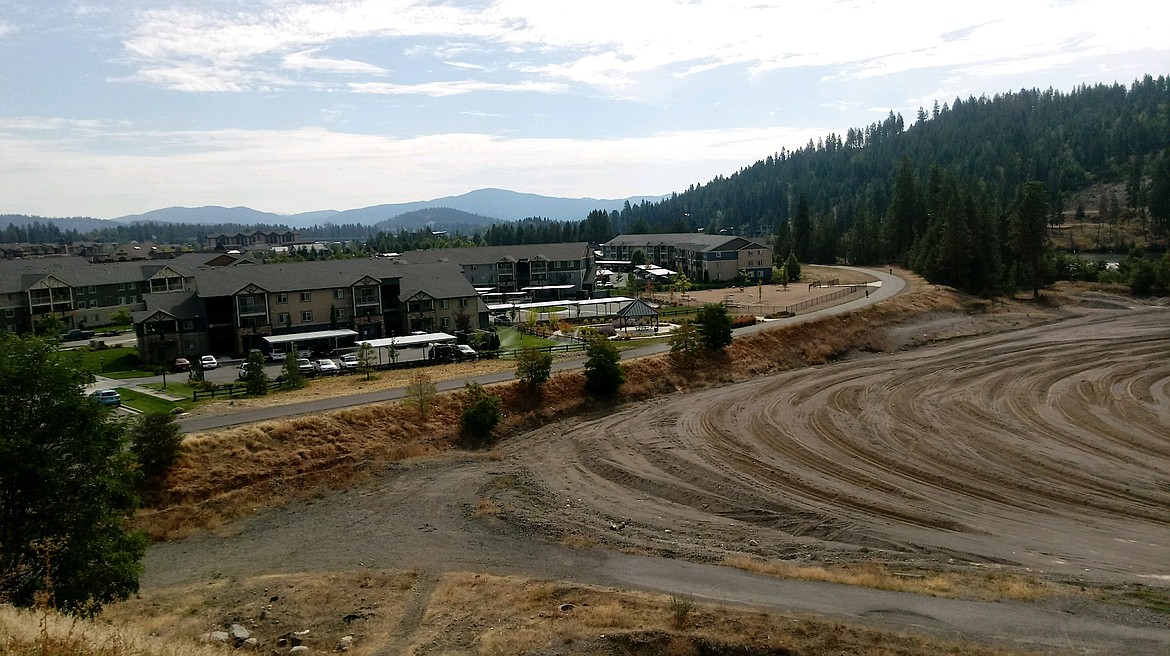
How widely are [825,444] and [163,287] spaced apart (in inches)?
2594

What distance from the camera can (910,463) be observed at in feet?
93.6

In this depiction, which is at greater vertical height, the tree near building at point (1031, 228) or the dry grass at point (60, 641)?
the tree near building at point (1031, 228)

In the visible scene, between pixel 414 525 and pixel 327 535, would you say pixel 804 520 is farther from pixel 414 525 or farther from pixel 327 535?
pixel 327 535

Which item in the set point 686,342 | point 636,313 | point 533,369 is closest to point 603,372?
point 533,369

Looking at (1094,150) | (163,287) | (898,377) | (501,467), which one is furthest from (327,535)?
(1094,150)

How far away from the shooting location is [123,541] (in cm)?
1605

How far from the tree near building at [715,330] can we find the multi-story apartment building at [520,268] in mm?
37378

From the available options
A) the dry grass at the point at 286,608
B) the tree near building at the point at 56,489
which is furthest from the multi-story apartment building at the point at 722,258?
the tree near building at the point at 56,489

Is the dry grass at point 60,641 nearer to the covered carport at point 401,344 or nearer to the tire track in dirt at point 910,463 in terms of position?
the tire track in dirt at point 910,463

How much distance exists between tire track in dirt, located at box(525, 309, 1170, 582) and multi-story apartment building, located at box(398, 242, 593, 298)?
42318mm

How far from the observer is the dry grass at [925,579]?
1753cm

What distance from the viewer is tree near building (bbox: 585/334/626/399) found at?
39188 millimetres

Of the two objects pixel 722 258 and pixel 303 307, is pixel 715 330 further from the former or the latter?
pixel 722 258

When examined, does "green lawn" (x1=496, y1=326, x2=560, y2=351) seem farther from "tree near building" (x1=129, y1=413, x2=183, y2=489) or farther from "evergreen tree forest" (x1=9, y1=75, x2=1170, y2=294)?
"evergreen tree forest" (x1=9, y1=75, x2=1170, y2=294)
